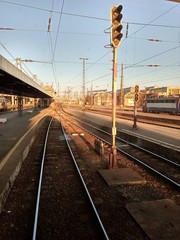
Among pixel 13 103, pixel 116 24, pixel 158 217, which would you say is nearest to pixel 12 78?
pixel 116 24

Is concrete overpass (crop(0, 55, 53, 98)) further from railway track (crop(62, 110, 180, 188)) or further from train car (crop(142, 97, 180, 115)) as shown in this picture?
train car (crop(142, 97, 180, 115))

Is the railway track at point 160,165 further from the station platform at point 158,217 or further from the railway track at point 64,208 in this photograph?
the railway track at point 64,208

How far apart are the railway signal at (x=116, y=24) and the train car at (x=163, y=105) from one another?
115ft

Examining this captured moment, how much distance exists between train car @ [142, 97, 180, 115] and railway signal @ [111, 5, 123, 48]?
35.2 meters

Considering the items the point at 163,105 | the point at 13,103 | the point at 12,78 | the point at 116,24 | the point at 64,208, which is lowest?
the point at 64,208

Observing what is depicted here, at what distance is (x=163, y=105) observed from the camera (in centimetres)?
4600

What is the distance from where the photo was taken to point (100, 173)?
8.70 metres

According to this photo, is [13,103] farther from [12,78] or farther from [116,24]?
[116,24]

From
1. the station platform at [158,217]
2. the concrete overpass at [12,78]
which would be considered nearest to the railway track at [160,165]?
the station platform at [158,217]

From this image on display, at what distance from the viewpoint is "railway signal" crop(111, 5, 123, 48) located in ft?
26.0

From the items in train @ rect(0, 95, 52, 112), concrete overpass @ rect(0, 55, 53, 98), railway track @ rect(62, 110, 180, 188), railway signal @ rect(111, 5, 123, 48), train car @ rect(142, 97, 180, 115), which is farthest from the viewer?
train @ rect(0, 95, 52, 112)

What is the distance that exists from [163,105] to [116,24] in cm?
4031

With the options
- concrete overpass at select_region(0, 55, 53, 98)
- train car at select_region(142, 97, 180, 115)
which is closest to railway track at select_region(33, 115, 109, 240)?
concrete overpass at select_region(0, 55, 53, 98)

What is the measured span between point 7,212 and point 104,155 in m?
6.77
